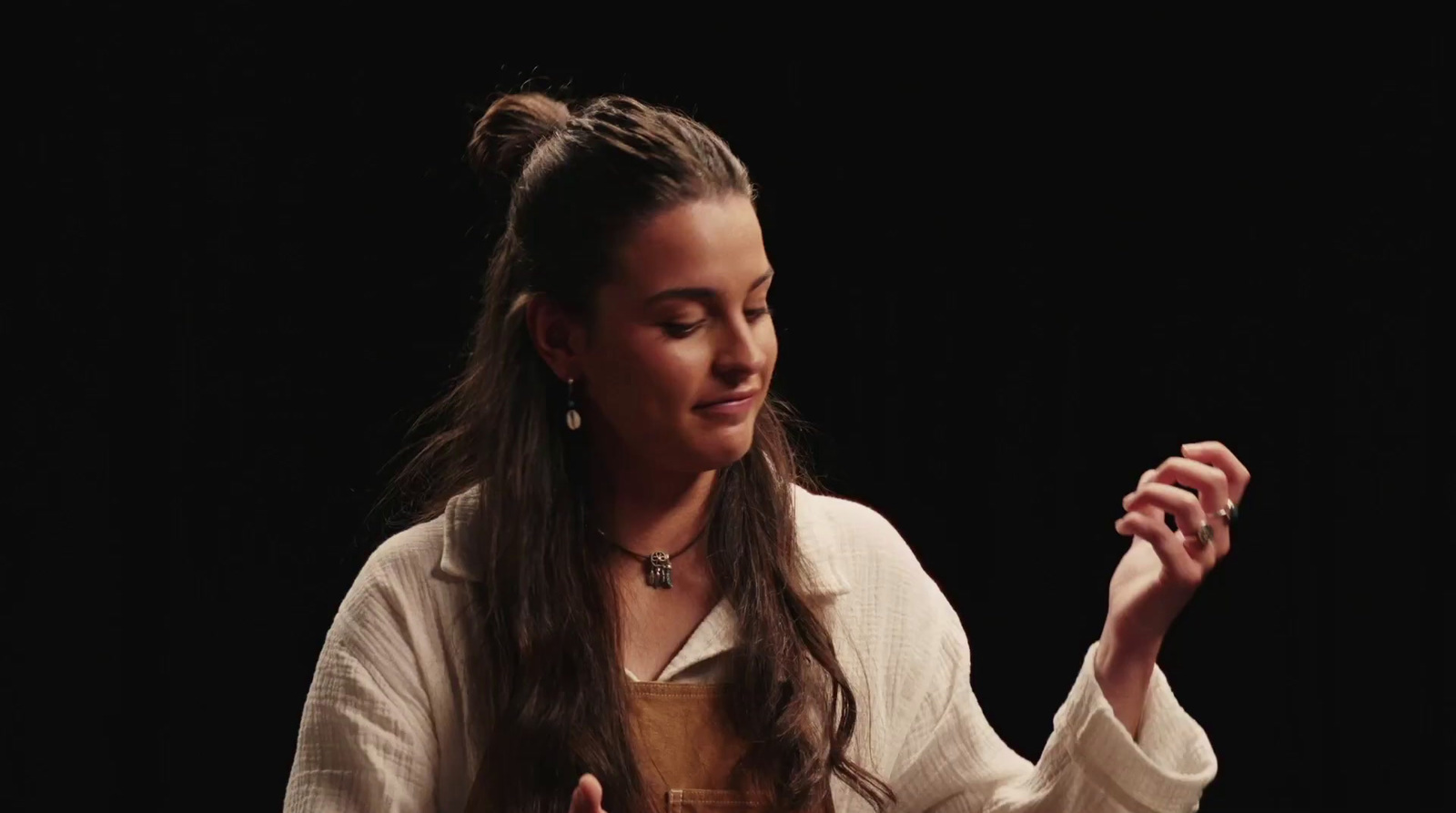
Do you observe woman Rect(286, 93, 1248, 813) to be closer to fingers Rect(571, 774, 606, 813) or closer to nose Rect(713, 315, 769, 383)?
nose Rect(713, 315, 769, 383)

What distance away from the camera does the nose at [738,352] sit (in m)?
2.16

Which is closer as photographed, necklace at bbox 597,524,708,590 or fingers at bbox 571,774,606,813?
fingers at bbox 571,774,606,813

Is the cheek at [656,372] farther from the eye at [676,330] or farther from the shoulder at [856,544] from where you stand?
the shoulder at [856,544]

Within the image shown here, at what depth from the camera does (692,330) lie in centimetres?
217

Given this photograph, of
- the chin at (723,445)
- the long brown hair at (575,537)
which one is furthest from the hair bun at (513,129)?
the chin at (723,445)

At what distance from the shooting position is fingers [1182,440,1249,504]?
2.06 metres

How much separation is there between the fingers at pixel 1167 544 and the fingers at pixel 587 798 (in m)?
0.56

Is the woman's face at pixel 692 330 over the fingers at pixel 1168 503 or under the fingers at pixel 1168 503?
over

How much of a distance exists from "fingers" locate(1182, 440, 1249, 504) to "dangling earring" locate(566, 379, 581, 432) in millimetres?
651

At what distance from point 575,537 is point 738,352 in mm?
315

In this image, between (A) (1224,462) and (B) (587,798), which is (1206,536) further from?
(B) (587,798)

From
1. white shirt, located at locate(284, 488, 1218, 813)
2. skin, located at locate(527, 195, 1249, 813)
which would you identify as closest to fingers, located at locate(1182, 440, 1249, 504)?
skin, located at locate(527, 195, 1249, 813)

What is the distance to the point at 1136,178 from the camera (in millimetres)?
2959

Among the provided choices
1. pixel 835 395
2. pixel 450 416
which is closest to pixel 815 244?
pixel 835 395
